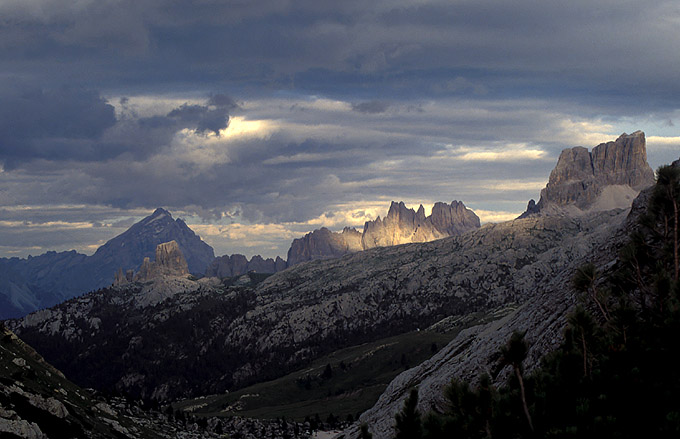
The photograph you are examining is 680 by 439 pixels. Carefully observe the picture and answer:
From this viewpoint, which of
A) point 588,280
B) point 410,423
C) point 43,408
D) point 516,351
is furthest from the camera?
point 43,408

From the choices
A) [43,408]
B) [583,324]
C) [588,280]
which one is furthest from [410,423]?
[43,408]

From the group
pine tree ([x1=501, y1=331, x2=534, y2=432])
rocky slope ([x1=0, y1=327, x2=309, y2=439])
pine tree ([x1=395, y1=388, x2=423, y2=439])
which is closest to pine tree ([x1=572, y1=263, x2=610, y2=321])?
pine tree ([x1=501, y1=331, x2=534, y2=432])

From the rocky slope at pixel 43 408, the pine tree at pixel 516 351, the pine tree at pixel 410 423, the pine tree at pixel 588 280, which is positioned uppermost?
the pine tree at pixel 588 280

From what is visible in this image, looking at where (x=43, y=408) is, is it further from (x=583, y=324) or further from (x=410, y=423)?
(x=583, y=324)

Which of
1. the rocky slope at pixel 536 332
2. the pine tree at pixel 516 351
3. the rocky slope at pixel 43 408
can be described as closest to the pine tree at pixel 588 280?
the rocky slope at pixel 536 332

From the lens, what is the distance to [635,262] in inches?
1970

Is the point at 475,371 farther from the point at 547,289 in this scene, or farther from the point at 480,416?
the point at 480,416

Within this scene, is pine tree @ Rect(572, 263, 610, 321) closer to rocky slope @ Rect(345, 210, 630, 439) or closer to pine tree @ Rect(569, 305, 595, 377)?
rocky slope @ Rect(345, 210, 630, 439)

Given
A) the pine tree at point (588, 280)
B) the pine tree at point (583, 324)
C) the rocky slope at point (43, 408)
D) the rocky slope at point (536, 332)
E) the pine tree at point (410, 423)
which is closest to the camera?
the pine tree at point (410, 423)

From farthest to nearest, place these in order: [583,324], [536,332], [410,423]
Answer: [536,332] → [583,324] → [410,423]

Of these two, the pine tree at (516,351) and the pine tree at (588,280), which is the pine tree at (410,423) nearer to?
the pine tree at (516,351)

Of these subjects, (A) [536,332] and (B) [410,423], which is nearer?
(B) [410,423]

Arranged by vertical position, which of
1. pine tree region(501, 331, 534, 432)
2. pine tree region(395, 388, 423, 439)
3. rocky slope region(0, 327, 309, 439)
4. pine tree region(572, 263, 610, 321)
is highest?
pine tree region(572, 263, 610, 321)

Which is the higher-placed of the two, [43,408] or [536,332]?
[536,332]
